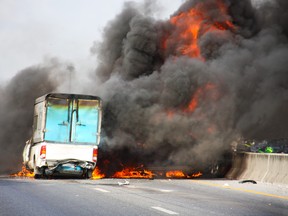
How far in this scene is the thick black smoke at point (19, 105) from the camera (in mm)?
37344

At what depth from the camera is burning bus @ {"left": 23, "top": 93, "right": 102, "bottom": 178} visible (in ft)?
72.4

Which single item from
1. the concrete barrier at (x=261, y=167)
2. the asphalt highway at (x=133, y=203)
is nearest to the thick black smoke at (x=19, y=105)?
the concrete barrier at (x=261, y=167)

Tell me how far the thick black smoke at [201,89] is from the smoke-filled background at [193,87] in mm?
50

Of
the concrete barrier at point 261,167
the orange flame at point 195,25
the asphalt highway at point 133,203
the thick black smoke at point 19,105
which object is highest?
the orange flame at point 195,25

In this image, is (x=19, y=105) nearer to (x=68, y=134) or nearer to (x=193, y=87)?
(x=193, y=87)

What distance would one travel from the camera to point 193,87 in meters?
31.1

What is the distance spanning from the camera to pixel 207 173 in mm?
26656

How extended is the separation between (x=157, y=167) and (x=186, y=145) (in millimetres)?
1738

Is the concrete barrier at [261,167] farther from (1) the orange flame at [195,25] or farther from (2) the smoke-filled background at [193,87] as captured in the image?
(1) the orange flame at [195,25]

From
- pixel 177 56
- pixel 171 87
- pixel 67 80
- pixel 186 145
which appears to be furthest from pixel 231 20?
pixel 67 80

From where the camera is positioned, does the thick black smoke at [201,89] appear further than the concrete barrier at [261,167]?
Yes

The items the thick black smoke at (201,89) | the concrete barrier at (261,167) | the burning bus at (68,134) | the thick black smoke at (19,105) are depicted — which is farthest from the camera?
the thick black smoke at (19,105)

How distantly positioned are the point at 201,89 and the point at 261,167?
10323mm

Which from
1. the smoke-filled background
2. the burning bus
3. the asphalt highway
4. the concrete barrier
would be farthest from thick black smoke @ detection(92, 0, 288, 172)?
the asphalt highway
